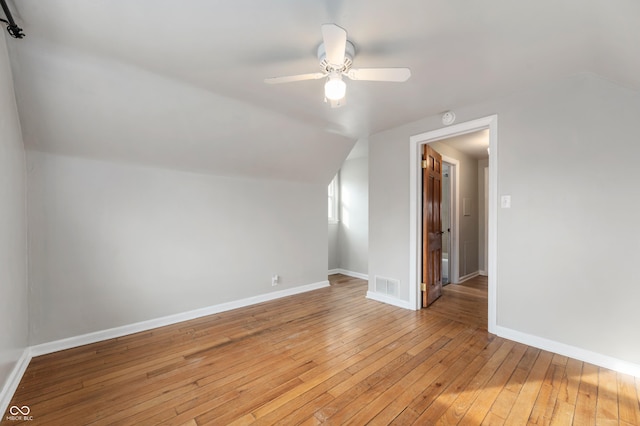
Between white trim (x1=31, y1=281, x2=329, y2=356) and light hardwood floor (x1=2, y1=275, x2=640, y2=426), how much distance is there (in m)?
0.11

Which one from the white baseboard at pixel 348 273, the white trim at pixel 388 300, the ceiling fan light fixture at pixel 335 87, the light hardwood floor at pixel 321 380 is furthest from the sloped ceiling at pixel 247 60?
the white baseboard at pixel 348 273

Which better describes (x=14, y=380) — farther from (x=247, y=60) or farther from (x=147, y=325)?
(x=247, y=60)

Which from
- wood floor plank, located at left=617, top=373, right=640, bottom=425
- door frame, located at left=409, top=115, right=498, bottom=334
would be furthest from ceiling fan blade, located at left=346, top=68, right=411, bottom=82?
wood floor plank, located at left=617, top=373, right=640, bottom=425

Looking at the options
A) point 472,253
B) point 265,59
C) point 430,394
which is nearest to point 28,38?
point 265,59

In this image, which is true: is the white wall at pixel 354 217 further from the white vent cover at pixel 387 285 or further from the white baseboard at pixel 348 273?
the white vent cover at pixel 387 285

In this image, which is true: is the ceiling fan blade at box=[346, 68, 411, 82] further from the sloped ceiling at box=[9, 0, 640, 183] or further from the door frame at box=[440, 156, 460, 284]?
the door frame at box=[440, 156, 460, 284]

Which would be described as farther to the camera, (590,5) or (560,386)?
(560,386)

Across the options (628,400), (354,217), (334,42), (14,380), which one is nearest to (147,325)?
(14,380)

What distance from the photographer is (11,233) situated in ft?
6.33

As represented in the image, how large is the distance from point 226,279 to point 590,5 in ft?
13.2

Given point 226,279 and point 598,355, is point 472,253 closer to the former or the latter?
point 598,355

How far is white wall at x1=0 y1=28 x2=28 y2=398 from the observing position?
5.74ft

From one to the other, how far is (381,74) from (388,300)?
2.99 m

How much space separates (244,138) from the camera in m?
3.22
